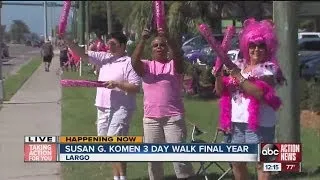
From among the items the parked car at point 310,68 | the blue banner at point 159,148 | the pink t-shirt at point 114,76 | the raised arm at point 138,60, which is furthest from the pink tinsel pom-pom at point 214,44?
the parked car at point 310,68

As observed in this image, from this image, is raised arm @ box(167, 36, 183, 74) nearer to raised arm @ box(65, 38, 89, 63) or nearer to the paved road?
raised arm @ box(65, 38, 89, 63)

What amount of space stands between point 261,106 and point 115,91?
6.29ft

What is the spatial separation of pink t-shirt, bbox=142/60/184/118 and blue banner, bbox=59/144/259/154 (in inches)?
52.9

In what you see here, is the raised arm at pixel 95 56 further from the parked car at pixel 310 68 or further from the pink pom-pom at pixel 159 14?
the parked car at pixel 310 68

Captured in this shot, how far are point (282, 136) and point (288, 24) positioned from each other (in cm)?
129

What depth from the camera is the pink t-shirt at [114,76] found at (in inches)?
269

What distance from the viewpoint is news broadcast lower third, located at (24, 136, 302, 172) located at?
5.13m

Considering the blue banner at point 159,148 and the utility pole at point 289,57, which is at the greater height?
the utility pole at point 289,57

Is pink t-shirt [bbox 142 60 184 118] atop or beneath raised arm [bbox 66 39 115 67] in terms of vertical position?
beneath

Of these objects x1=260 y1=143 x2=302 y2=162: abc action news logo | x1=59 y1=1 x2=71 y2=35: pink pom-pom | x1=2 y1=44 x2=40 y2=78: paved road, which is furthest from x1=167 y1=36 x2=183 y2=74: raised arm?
x1=2 y1=44 x2=40 y2=78: paved road

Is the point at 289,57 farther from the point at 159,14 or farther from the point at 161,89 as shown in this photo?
the point at 159,14

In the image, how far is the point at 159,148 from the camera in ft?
16.9

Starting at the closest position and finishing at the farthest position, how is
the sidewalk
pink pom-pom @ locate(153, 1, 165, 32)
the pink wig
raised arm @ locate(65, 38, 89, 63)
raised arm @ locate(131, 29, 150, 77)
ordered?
the pink wig < pink pom-pom @ locate(153, 1, 165, 32) < raised arm @ locate(131, 29, 150, 77) < raised arm @ locate(65, 38, 89, 63) < the sidewalk

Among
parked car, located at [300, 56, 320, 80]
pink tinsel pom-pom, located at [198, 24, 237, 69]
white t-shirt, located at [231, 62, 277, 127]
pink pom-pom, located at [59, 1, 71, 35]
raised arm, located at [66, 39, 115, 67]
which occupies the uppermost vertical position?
pink pom-pom, located at [59, 1, 71, 35]
